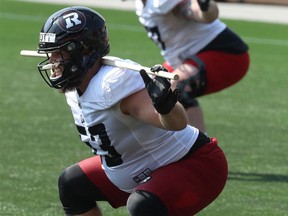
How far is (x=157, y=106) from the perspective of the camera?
3.85 m

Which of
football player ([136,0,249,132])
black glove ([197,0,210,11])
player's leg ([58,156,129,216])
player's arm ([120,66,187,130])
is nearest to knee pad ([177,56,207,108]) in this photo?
football player ([136,0,249,132])

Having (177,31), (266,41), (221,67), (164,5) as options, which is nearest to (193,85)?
(221,67)

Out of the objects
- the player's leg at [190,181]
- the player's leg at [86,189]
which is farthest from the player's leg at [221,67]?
the player's leg at [190,181]

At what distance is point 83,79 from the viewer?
430cm

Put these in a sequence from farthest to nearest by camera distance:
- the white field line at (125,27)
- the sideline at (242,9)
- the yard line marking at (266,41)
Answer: the sideline at (242,9) → the white field line at (125,27) → the yard line marking at (266,41)

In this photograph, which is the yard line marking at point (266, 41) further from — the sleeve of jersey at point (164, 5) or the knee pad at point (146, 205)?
the knee pad at point (146, 205)

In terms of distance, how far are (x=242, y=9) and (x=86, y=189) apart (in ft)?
54.7

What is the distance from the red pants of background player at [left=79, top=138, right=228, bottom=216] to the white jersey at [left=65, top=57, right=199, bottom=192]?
7cm

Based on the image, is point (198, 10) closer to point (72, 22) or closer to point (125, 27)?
point (72, 22)

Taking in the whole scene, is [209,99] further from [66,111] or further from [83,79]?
[83,79]

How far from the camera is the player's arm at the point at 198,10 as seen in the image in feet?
22.0

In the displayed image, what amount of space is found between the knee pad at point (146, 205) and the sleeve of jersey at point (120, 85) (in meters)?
0.44

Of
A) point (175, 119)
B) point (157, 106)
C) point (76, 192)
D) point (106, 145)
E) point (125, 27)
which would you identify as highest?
point (157, 106)

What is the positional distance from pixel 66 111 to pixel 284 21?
1046 cm
